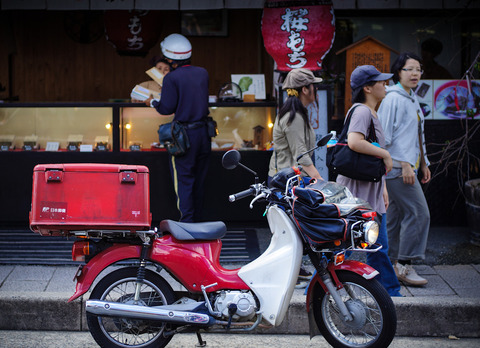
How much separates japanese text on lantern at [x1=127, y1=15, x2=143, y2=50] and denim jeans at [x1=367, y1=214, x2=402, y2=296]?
4.56 metres

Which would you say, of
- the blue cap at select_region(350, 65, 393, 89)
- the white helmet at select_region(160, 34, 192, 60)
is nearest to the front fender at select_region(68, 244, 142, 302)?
the blue cap at select_region(350, 65, 393, 89)

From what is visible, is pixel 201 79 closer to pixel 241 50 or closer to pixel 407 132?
pixel 407 132

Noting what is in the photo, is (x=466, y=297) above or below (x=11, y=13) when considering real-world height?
below

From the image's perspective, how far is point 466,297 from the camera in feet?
19.7

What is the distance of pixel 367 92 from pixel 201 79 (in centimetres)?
245

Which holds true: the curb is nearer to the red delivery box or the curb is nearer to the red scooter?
the red scooter

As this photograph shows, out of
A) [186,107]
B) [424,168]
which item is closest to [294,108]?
[424,168]

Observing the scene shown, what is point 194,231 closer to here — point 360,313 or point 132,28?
point 360,313

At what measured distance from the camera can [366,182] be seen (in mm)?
5703

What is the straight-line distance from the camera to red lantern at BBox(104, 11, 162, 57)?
28.9ft

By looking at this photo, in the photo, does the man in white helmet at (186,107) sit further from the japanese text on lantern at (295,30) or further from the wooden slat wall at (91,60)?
the wooden slat wall at (91,60)

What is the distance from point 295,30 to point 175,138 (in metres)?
1.74

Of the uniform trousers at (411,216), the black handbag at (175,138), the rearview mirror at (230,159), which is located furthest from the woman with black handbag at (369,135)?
the black handbag at (175,138)

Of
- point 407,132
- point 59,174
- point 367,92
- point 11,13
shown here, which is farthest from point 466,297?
point 11,13
